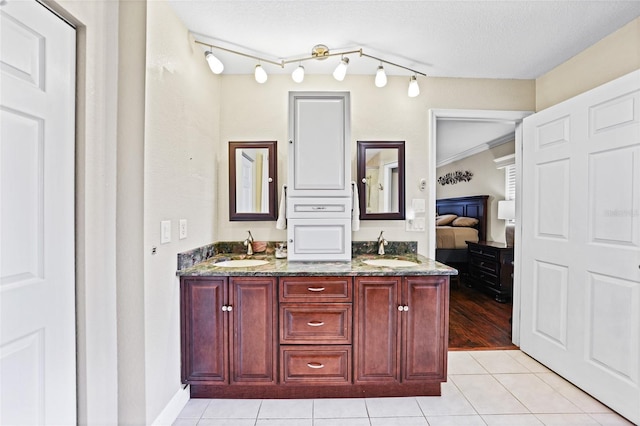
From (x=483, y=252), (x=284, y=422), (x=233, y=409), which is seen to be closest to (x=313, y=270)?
(x=284, y=422)

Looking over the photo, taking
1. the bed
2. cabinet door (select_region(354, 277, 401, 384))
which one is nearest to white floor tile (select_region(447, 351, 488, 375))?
cabinet door (select_region(354, 277, 401, 384))

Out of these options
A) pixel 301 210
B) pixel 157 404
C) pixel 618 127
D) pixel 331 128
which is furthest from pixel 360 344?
pixel 618 127

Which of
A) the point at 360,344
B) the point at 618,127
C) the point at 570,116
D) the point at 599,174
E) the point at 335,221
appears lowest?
the point at 360,344

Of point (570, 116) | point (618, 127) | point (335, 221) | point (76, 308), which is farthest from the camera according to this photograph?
point (335, 221)

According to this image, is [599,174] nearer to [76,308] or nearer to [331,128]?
[331,128]

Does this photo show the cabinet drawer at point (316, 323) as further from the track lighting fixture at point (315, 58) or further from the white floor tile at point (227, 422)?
the track lighting fixture at point (315, 58)

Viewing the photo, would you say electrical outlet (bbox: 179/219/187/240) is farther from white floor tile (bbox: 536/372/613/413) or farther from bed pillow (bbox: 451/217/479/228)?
bed pillow (bbox: 451/217/479/228)

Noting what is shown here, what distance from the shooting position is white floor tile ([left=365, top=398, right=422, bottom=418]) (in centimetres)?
177

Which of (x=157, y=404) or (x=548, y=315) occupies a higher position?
(x=548, y=315)

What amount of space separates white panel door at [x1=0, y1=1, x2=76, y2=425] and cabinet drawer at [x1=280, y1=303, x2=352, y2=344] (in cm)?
106

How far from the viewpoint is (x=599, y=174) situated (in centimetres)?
187

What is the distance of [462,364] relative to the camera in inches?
92.7

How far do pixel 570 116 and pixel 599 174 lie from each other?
474 millimetres

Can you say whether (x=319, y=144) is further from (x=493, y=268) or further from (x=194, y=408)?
(x=493, y=268)
